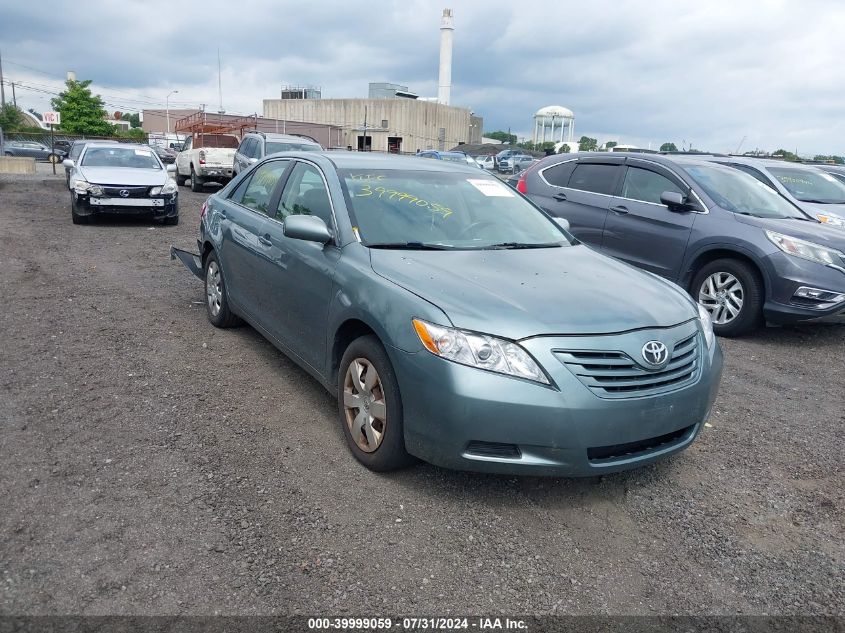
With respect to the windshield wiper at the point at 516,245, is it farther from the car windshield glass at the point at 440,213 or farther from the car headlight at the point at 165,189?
the car headlight at the point at 165,189

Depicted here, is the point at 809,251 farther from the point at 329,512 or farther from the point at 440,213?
the point at 329,512

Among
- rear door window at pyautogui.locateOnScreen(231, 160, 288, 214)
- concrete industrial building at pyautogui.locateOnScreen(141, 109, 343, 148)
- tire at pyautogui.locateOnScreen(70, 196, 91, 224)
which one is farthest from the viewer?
concrete industrial building at pyautogui.locateOnScreen(141, 109, 343, 148)

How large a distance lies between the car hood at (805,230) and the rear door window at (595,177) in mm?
1684

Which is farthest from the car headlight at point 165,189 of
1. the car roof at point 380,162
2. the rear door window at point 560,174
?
the car roof at point 380,162

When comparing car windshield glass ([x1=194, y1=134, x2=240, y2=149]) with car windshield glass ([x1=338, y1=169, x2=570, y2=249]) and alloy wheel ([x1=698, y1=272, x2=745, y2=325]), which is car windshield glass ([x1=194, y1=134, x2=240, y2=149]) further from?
car windshield glass ([x1=338, y1=169, x2=570, y2=249])

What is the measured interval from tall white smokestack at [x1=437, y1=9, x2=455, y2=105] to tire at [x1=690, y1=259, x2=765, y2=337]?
295ft

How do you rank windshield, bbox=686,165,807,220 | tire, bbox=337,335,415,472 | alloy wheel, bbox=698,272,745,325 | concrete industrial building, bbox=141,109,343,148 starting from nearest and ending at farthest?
tire, bbox=337,335,415,472 < alloy wheel, bbox=698,272,745,325 < windshield, bbox=686,165,807,220 < concrete industrial building, bbox=141,109,343,148

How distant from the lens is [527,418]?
115 inches

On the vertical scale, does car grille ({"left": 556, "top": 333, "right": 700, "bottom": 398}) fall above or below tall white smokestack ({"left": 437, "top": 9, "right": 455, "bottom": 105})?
below

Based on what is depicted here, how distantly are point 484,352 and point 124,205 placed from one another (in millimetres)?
10896

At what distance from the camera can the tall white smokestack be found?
91.6m

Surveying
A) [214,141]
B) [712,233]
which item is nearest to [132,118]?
[214,141]

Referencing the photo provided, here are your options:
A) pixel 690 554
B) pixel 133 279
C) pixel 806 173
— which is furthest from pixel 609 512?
pixel 806 173

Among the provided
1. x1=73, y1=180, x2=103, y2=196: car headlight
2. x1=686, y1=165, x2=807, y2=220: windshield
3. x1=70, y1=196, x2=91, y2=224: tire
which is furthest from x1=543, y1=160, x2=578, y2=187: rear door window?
x1=70, y1=196, x2=91, y2=224: tire
